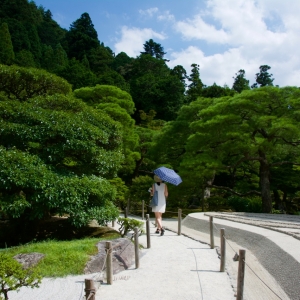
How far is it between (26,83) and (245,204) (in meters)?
13.1

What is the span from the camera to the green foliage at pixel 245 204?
60.2 ft

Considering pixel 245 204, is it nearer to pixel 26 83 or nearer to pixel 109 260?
pixel 26 83

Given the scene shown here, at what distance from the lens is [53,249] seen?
22.9ft

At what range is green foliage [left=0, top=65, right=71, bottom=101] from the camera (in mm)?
11680

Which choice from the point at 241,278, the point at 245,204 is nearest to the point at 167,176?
the point at 241,278

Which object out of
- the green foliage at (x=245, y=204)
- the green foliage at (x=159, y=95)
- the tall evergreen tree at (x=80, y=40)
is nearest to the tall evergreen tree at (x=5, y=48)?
the tall evergreen tree at (x=80, y=40)

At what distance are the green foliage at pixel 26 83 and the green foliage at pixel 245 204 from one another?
459 inches

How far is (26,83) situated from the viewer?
12.1 meters

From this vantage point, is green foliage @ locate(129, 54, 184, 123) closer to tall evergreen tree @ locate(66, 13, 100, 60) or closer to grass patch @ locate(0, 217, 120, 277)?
tall evergreen tree @ locate(66, 13, 100, 60)

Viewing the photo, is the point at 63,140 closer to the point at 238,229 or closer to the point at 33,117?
the point at 33,117

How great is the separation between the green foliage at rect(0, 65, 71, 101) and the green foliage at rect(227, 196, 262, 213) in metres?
11.7

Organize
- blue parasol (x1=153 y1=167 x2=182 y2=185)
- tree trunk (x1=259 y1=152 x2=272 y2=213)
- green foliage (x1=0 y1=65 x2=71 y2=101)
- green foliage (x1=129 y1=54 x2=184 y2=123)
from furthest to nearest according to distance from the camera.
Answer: green foliage (x1=129 y1=54 x2=184 y2=123), tree trunk (x1=259 y1=152 x2=272 y2=213), green foliage (x1=0 y1=65 x2=71 y2=101), blue parasol (x1=153 y1=167 x2=182 y2=185)

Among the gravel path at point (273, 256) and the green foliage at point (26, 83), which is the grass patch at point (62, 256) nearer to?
the gravel path at point (273, 256)

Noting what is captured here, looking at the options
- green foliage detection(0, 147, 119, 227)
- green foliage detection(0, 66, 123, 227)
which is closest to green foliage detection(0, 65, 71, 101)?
green foliage detection(0, 66, 123, 227)
